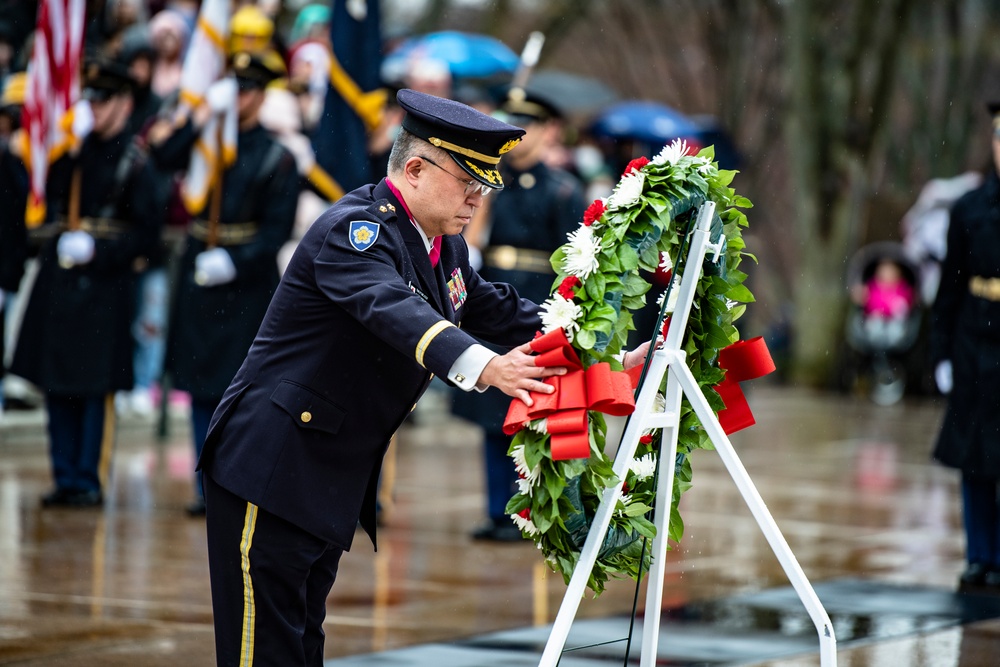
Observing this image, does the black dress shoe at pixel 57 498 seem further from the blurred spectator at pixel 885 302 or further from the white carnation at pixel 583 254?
the blurred spectator at pixel 885 302

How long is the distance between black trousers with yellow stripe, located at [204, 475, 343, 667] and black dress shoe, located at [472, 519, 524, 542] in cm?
432

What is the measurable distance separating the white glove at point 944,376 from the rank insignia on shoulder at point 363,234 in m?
4.61

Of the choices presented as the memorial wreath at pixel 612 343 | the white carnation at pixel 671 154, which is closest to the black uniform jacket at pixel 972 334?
the memorial wreath at pixel 612 343

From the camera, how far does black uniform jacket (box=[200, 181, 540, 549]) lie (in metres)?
3.68

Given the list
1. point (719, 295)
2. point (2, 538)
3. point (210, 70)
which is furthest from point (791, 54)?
point (719, 295)

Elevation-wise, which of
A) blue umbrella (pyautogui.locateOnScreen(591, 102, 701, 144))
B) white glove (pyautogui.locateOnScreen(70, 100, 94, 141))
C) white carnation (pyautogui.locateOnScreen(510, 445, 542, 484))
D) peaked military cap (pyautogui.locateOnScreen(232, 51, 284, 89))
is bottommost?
white carnation (pyautogui.locateOnScreen(510, 445, 542, 484))

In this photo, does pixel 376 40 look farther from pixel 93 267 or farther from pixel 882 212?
pixel 882 212

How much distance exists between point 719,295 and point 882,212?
16590 millimetres

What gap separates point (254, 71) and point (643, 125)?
9.83 metres

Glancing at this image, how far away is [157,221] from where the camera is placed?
8.73m

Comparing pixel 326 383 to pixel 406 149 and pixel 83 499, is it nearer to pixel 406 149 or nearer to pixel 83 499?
pixel 406 149

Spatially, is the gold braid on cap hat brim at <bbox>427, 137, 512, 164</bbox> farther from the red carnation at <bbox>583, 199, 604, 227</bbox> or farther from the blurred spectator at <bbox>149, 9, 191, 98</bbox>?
the blurred spectator at <bbox>149, 9, 191, 98</bbox>

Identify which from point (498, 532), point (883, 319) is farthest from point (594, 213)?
point (883, 319)

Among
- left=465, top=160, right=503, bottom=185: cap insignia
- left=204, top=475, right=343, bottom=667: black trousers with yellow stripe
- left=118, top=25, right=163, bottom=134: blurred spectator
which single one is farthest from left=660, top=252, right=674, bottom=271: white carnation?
left=118, top=25, right=163, bottom=134: blurred spectator
